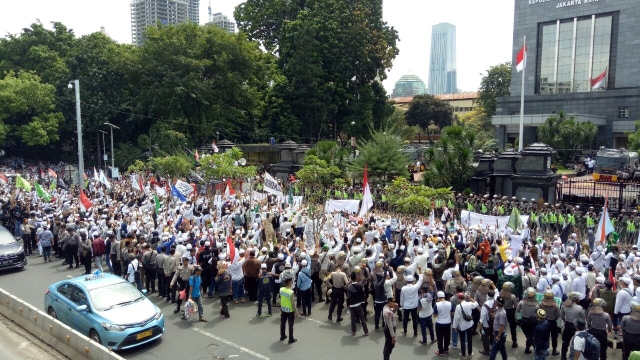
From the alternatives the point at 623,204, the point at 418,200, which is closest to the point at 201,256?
the point at 418,200

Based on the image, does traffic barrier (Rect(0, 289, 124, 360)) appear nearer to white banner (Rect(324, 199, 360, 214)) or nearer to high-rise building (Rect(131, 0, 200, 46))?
white banner (Rect(324, 199, 360, 214))

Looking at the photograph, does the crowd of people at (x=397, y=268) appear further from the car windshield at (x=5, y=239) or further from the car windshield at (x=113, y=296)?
the car windshield at (x=113, y=296)

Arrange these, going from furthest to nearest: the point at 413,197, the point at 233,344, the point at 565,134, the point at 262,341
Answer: the point at 565,134, the point at 413,197, the point at 262,341, the point at 233,344

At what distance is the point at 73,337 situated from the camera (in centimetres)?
924

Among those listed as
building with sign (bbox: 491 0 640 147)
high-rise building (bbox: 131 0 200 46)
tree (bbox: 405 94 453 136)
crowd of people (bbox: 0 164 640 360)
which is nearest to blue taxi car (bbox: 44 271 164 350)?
crowd of people (bbox: 0 164 640 360)

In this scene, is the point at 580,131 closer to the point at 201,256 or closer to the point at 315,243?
the point at 315,243

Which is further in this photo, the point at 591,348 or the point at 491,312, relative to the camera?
the point at 491,312

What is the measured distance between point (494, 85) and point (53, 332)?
71439mm

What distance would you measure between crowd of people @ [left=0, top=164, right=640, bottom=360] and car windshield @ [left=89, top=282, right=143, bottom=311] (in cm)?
139

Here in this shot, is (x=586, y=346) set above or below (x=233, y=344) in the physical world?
above

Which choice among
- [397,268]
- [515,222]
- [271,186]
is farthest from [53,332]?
[515,222]

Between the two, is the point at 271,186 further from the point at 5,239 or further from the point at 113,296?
the point at 113,296

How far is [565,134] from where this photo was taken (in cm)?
4025

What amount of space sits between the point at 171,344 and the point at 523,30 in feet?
171
